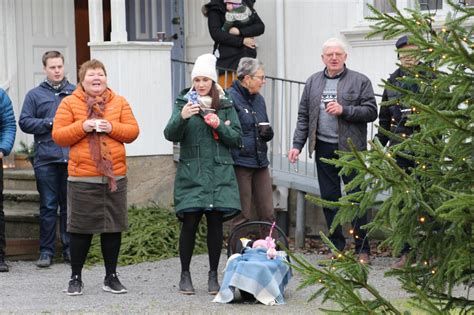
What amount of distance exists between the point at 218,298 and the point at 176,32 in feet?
19.8

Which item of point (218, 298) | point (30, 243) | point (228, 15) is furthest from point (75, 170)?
point (228, 15)

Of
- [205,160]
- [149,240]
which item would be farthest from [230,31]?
[205,160]

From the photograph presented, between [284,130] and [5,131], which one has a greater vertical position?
[5,131]

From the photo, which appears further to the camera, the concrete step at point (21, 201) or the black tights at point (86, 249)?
the concrete step at point (21, 201)

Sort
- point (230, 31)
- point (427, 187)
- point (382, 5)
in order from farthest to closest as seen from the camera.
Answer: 1. point (382, 5)
2. point (230, 31)
3. point (427, 187)

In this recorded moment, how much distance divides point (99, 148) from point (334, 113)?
2.14 m

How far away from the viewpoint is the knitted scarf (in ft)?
27.8

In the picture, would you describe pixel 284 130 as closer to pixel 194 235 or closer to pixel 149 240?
pixel 149 240

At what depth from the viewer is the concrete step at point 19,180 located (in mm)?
11453

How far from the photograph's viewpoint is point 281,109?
12.3 m

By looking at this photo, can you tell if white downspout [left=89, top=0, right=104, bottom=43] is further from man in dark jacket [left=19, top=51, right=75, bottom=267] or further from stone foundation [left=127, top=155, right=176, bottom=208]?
man in dark jacket [left=19, top=51, right=75, bottom=267]

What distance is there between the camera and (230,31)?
39.3 feet

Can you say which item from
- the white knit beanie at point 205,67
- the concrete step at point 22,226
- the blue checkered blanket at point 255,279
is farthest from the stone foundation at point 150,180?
the blue checkered blanket at point 255,279

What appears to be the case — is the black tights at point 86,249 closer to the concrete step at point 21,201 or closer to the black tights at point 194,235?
the black tights at point 194,235
